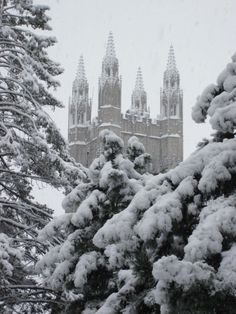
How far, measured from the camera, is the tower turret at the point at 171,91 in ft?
194

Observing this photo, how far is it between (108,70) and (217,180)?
52.2 meters

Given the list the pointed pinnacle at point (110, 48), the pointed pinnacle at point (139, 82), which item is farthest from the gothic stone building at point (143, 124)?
the pointed pinnacle at point (110, 48)

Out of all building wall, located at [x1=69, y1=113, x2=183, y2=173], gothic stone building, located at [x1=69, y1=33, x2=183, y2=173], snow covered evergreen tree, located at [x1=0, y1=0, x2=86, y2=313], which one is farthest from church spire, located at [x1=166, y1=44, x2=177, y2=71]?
snow covered evergreen tree, located at [x1=0, y1=0, x2=86, y2=313]

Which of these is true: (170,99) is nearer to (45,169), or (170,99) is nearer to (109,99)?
(109,99)

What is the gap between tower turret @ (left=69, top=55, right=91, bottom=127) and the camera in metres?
60.1

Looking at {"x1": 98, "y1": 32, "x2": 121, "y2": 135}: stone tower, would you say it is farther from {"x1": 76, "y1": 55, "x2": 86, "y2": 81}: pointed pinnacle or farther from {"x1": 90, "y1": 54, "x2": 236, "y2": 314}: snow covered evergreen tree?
{"x1": 90, "y1": 54, "x2": 236, "y2": 314}: snow covered evergreen tree

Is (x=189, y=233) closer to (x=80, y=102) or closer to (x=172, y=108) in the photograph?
(x=172, y=108)

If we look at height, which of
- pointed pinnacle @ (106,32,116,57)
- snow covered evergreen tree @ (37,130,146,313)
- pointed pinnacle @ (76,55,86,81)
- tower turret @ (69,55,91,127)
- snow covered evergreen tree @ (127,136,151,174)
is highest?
pointed pinnacle @ (106,32,116,57)

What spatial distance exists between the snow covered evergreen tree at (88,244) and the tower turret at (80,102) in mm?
54388

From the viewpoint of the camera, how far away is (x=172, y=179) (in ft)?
Result: 16.2

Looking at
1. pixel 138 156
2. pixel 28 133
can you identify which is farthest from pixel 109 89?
pixel 138 156

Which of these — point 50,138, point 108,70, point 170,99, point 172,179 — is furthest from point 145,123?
point 172,179

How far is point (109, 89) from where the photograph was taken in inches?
2192

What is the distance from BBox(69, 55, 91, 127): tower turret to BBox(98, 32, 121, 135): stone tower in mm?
4289
